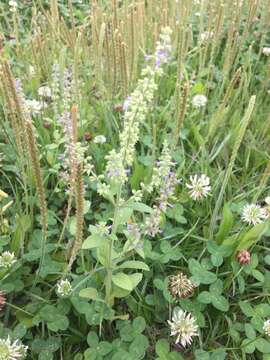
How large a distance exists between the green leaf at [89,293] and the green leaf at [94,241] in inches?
6.3

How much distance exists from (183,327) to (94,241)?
0.40 meters

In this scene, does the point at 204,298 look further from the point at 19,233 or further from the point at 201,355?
the point at 19,233

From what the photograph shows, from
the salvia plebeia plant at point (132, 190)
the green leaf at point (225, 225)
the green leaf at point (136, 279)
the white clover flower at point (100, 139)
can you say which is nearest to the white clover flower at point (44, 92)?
the white clover flower at point (100, 139)

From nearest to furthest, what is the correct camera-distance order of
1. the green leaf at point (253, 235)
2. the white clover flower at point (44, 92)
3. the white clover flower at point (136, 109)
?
the white clover flower at point (136, 109) → the green leaf at point (253, 235) → the white clover flower at point (44, 92)

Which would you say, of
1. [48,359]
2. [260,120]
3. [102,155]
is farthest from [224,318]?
[260,120]

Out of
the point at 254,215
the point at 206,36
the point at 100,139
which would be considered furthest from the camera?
the point at 206,36

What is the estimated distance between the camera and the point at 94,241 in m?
1.20

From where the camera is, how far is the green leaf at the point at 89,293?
Result: 127cm

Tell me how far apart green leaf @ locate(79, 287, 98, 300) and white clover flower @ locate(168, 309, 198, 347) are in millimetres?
238

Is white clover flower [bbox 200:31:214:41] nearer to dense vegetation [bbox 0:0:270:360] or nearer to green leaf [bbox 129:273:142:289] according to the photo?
dense vegetation [bbox 0:0:270:360]

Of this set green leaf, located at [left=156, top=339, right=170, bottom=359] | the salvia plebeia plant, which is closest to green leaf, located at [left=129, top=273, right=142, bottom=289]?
the salvia plebeia plant

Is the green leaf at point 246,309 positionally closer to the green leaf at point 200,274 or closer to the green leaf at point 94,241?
the green leaf at point 200,274

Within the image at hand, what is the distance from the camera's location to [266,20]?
2463mm

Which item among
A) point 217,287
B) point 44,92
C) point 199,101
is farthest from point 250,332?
point 44,92
